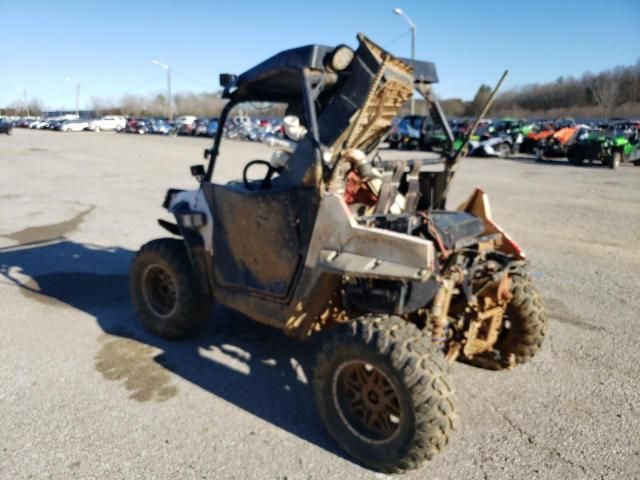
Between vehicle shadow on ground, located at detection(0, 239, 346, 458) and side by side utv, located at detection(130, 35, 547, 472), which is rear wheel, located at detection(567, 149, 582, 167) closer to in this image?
side by side utv, located at detection(130, 35, 547, 472)

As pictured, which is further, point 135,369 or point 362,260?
point 135,369

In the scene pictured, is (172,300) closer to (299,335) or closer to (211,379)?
(211,379)

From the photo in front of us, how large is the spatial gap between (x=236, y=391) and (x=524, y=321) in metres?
2.12

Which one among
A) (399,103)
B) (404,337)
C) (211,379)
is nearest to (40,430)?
(211,379)

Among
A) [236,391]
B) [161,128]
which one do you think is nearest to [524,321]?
[236,391]

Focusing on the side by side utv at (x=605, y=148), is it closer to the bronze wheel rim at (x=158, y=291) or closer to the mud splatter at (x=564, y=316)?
the mud splatter at (x=564, y=316)

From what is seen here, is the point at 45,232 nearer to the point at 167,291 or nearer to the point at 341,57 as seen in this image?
the point at 167,291

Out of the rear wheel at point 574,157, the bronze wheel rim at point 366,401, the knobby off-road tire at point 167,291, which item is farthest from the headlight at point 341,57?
the rear wheel at point 574,157

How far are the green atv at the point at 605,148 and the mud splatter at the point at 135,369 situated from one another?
19.0 meters

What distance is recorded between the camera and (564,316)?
199 inches

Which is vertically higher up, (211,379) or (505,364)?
(505,364)

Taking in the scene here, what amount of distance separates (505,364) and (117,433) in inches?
107

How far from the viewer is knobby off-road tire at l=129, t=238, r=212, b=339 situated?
4.38 m

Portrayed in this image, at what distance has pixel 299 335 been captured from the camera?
3.57 metres
